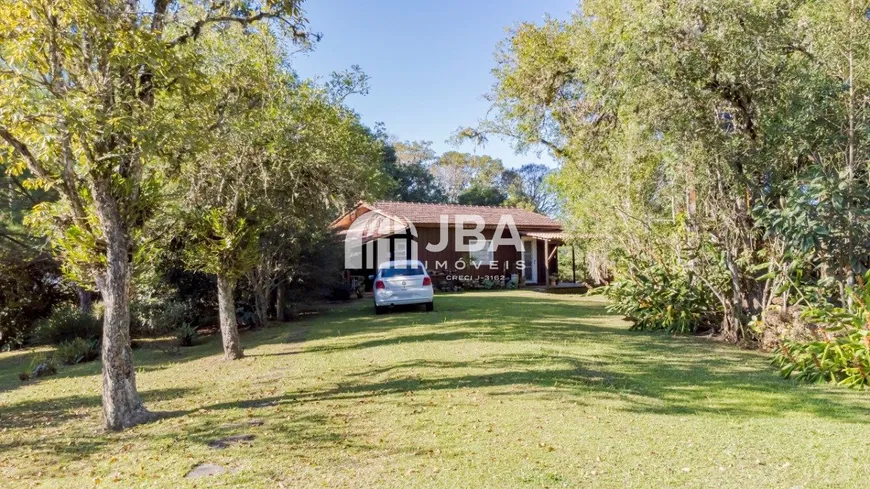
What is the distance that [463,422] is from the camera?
5.11 metres

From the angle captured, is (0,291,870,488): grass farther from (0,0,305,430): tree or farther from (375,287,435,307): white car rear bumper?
(375,287,435,307): white car rear bumper

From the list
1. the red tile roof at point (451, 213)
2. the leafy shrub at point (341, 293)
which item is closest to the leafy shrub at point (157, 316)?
the leafy shrub at point (341, 293)

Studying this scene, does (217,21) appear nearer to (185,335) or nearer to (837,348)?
(185,335)

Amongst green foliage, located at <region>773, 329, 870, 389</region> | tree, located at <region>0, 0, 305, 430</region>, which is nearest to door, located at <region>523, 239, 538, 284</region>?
green foliage, located at <region>773, 329, 870, 389</region>

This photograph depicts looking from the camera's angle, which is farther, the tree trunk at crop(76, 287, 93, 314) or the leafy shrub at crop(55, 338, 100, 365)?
the tree trunk at crop(76, 287, 93, 314)

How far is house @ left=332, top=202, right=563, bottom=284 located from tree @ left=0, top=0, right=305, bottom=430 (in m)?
16.0

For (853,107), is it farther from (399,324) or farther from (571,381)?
(399,324)

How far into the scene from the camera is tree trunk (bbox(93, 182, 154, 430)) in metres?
5.52

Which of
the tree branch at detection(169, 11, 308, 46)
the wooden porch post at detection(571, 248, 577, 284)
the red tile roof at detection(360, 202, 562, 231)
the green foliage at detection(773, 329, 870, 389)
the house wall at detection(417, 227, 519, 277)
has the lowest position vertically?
the green foliage at detection(773, 329, 870, 389)

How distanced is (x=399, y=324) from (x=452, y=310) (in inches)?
113

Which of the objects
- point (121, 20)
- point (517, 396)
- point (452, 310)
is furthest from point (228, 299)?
point (452, 310)

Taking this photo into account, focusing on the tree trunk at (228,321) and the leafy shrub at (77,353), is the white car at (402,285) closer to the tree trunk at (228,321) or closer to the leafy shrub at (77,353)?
the tree trunk at (228,321)

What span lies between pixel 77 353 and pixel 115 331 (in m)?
7.07

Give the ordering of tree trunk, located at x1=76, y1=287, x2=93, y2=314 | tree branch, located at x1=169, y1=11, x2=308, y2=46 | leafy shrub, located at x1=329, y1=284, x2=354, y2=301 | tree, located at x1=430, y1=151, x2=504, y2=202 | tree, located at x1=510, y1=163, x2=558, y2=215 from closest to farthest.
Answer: tree branch, located at x1=169, y1=11, x2=308, y2=46
tree trunk, located at x1=76, y1=287, x2=93, y2=314
leafy shrub, located at x1=329, y1=284, x2=354, y2=301
tree, located at x1=430, y1=151, x2=504, y2=202
tree, located at x1=510, y1=163, x2=558, y2=215
